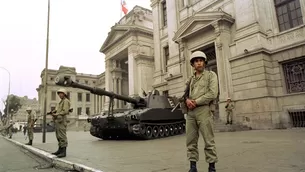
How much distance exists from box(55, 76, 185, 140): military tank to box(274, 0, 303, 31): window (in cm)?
753

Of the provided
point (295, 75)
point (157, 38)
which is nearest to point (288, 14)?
point (295, 75)

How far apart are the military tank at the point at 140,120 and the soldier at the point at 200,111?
21.0 feet

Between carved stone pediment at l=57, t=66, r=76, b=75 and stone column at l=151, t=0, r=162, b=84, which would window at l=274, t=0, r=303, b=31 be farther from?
carved stone pediment at l=57, t=66, r=76, b=75

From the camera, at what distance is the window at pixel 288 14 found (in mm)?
13508

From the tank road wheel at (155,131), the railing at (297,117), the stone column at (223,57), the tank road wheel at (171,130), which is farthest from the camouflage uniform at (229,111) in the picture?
the tank road wheel at (155,131)

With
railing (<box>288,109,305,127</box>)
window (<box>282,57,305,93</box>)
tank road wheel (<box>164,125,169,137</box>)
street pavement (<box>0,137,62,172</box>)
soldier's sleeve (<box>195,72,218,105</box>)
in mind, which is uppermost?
Result: window (<box>282,57,305,93</box>)

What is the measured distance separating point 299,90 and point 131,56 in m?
19.7

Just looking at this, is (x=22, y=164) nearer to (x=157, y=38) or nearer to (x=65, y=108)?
(x=65, y=108)

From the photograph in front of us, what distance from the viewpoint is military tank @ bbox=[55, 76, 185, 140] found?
35.3 feet

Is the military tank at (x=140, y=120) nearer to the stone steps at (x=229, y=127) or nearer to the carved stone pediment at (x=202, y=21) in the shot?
the stone steps at (x=229, y=127)

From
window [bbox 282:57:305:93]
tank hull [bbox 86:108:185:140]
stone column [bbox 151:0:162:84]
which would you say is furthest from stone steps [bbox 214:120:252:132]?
stone column [bbox 151:0:162:84]

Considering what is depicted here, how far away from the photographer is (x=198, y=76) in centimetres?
364

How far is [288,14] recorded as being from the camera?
45.4ft

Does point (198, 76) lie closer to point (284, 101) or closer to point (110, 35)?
point (284, 101)
